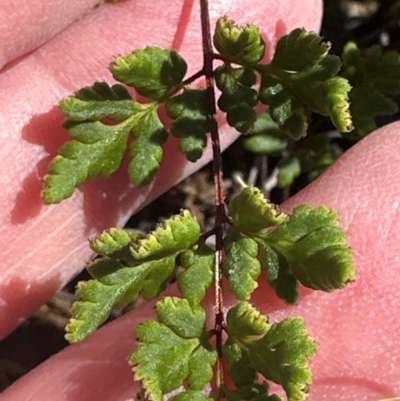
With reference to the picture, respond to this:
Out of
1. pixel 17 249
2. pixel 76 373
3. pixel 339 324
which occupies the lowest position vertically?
pixel 339 324

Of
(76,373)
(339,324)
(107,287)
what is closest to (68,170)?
(107,287)

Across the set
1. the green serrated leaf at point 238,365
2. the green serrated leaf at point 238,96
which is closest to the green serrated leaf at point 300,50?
the green serrated leaf at point 238,96

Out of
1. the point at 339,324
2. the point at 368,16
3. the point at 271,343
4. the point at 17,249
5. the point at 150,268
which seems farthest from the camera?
the point at 368,16

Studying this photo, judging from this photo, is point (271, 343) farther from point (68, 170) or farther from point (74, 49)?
point (74, 49)

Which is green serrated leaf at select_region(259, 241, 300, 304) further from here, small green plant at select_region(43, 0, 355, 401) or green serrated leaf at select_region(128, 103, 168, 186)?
green serrated leaf at select_region(128, 103, 168, 186)

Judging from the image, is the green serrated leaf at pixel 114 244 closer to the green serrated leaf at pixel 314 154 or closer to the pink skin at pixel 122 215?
the pink skin at pixel 122 215

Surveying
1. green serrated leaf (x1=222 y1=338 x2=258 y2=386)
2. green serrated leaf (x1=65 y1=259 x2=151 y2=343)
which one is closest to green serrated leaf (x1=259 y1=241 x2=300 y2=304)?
green serrated leaf (x1=222 y1=338 x2=258 y2=386)

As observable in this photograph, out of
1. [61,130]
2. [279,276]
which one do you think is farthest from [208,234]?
[61,130]
